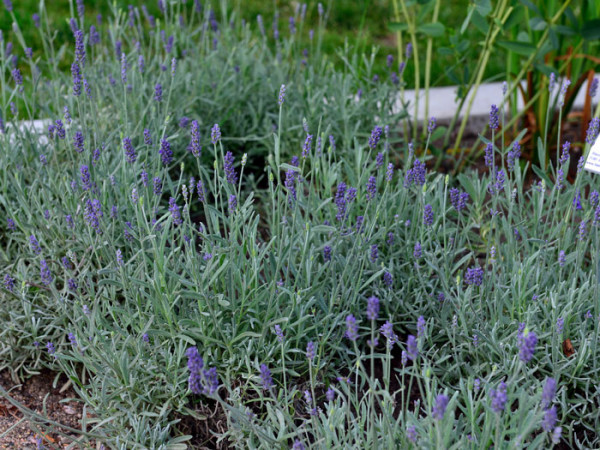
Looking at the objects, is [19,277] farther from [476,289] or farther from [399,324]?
[476,289]

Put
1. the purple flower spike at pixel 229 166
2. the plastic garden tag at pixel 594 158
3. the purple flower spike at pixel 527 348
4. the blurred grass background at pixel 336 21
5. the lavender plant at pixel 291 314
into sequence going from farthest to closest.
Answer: the blurred grass background at pixel 336 21, the plastic garden tag at pixel 594 158, the purple flower spike at pixel 229 166, the lavender plant at pixel 291 314, the purple flower spike at pixel 527 348

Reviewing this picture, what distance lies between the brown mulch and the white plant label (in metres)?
1.62

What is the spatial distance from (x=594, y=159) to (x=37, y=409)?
1.82 m

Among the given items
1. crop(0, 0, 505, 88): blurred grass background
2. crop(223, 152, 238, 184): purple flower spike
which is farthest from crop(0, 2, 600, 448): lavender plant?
crop(0, 0, 505, 88): blurred grass background

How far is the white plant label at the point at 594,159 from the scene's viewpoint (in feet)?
6.88

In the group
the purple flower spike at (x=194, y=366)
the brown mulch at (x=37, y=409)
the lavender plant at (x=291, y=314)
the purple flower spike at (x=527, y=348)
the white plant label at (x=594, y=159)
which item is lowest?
the brown mulch at (x=37, y=409)

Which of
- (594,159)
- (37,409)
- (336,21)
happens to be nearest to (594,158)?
(594,159)

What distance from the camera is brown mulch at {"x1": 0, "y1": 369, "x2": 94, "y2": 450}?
6.33 feet

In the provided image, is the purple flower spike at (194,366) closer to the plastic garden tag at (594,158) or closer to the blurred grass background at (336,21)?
the plastic garden tag at (594,158)

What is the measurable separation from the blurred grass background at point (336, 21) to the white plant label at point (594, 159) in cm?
221

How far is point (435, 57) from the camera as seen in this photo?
185 inches

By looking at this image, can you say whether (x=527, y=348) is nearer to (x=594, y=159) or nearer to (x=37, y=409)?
(x=594, y=159)

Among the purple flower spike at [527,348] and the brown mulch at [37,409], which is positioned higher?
the purple flower spike at [527,348]

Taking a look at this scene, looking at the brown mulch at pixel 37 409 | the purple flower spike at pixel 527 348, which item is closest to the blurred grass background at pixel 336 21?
the brown mulch at pixel 37 409
